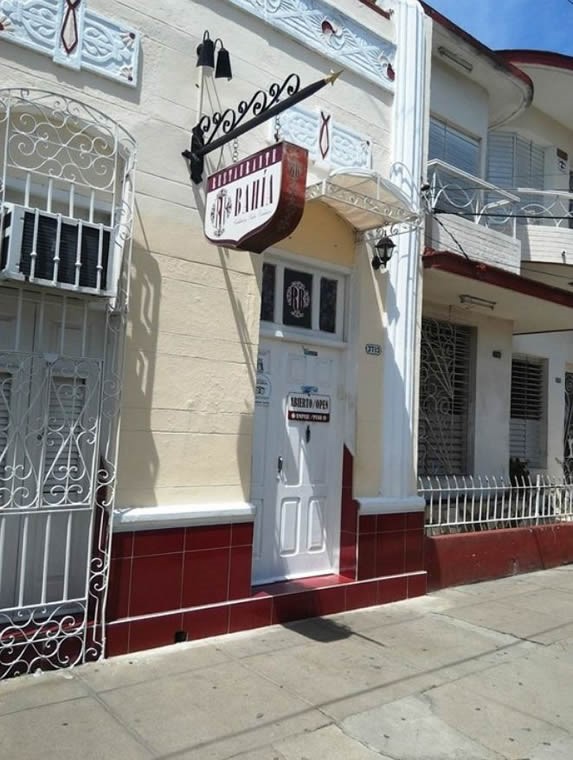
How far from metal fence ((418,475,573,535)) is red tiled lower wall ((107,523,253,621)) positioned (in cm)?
259

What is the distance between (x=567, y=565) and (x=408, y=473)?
342 centimetres

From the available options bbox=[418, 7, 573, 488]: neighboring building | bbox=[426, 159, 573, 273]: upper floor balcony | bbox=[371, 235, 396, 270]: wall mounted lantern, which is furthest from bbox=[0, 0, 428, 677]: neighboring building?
bbox=[418, 7, 573, 488]: neighboring building

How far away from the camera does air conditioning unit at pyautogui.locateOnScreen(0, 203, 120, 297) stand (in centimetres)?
420

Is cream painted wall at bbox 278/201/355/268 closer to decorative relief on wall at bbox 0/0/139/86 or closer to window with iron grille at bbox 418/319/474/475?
decorative relief on wall at bbox 0/0/139/86

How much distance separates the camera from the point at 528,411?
37.6 feet

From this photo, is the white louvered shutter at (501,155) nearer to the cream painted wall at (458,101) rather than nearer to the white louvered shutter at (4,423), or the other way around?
the cream painted wall at (458,101)

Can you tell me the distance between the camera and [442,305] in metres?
9.41

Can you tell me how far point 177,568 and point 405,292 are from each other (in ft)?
12.1

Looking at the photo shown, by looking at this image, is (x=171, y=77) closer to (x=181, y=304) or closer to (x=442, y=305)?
(x=181, y=304)

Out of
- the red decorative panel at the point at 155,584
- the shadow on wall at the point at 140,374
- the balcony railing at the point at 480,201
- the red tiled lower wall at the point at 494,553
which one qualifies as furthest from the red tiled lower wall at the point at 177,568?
the balcony railing at the point at 480,201

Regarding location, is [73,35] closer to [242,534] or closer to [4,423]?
[4,423]

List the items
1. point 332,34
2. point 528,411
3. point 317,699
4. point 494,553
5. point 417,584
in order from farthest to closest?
point 528,411 → point 494,553 → point 417,584 → point 332,34 → point 317,699

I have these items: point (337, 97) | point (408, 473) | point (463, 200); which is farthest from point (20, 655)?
point (463, 200)

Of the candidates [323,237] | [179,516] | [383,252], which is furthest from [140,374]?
[383,252]
